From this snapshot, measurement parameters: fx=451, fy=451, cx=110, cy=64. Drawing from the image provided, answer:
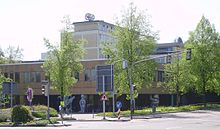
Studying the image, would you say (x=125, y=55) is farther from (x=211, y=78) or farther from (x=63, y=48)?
(x=211, y=78)

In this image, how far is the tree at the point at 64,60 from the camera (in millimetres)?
47281

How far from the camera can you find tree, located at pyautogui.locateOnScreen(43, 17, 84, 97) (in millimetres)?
47281

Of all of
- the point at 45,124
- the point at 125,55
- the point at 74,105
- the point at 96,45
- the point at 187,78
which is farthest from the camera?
the point at 96,45

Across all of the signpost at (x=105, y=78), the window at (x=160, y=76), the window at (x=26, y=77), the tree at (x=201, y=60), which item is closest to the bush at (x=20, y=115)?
the signpost at (x=105, y=78)

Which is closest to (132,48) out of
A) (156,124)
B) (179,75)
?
(179,75)

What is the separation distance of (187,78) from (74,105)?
685 inches

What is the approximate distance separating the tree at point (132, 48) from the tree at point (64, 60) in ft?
17.1

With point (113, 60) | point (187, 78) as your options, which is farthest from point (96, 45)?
point (113, 60)

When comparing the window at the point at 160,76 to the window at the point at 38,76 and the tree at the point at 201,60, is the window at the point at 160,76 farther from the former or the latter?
the window at the point at 38,76

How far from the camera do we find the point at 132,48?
51.2 meters

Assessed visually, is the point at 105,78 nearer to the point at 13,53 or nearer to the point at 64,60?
the point at 64,60

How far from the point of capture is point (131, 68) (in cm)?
4916

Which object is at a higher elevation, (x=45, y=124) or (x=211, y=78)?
(x=211, y=78)

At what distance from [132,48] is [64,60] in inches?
332
